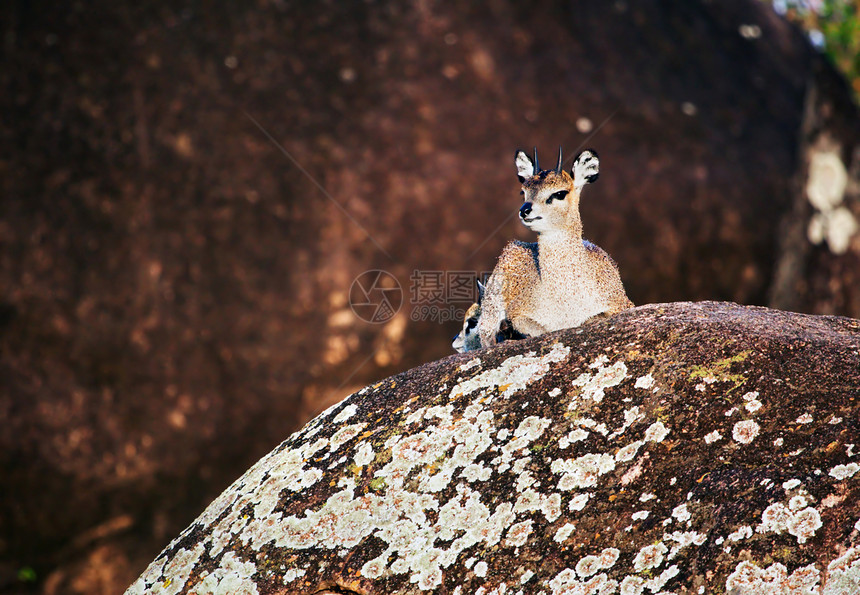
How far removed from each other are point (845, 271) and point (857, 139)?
2265 mm

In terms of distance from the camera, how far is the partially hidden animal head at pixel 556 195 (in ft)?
18.7

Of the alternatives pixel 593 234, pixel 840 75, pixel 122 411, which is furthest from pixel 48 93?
pixel 840 75

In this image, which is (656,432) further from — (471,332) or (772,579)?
(471,332)

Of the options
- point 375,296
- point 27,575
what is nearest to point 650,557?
point 375,296

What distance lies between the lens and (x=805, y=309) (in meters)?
13.0

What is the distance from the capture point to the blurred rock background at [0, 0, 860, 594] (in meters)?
11.1

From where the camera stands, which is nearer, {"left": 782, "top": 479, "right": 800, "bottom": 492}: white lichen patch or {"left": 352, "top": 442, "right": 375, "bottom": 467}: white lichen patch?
{"left": 782, "top": 479, "right": 800, "bottom": 492}: white lichen patch

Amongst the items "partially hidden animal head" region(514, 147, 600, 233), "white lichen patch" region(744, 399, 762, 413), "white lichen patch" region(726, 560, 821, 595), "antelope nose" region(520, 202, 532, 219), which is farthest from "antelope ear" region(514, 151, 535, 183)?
"white lichen patch" region(726, 560, 821, 595)

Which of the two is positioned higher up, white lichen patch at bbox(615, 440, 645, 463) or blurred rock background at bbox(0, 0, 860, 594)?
blurred rock background at bbox(0, 0, 860, 594)

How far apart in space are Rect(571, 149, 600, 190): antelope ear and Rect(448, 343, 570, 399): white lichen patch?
126cm

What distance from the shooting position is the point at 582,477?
446cm

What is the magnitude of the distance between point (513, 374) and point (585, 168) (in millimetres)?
1617

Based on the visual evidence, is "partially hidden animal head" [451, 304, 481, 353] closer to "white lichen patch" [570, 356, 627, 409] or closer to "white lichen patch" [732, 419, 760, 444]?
"white lichen patch" [570, 356, 627, 409]

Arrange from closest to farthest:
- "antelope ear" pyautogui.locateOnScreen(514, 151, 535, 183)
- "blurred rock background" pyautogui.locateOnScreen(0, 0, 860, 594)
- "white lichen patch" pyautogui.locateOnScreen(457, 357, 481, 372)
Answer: "white lichen patch" pyautogui.locateOnScreen(457, 357, 481, 372), "antelope ear" pyautogui.locateOnScreen(514, 151, 535, 183), "blurred rock background" pyautogui.locateOnScreen(0, 0, 860, 594)
